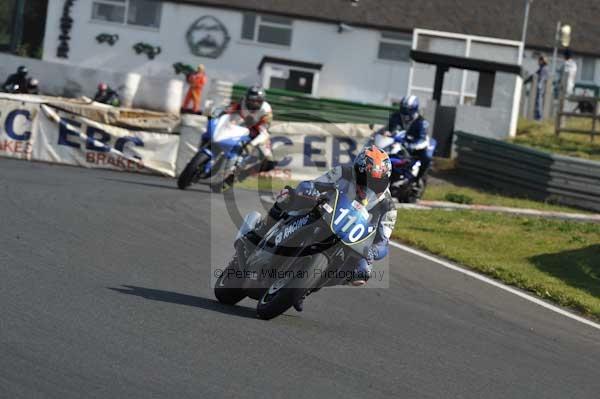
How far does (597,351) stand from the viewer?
30.2 ft

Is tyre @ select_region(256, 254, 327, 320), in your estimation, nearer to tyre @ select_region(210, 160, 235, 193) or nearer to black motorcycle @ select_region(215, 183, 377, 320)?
black motorcycle @ select_region(215, 183, 377, 320)

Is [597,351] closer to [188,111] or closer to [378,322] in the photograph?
[378,322]

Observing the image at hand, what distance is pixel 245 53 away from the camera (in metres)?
43.5

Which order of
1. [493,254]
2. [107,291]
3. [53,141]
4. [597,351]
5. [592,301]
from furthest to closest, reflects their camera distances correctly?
[53,141] < [493,254] < [592,301] < [597,351] < [107,291]

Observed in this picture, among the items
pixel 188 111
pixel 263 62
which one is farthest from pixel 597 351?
pixel 263 62

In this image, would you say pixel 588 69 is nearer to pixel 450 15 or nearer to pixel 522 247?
pixel 450 15

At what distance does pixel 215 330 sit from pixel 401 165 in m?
10.8

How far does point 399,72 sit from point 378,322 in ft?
115

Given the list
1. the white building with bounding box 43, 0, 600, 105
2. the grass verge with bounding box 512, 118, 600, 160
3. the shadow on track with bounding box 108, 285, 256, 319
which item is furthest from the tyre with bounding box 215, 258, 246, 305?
the white building with bounding box 43, 0, 600, 105

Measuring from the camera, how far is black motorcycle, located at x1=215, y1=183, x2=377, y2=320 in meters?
8.02

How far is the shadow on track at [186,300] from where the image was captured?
27.8 feet

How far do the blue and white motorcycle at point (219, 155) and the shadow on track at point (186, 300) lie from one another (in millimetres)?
7848

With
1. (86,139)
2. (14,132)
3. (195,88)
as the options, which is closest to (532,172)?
(86,139)

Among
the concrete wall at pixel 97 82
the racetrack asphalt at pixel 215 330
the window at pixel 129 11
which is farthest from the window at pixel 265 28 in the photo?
the racetrack asphalt at pixel 215 330
